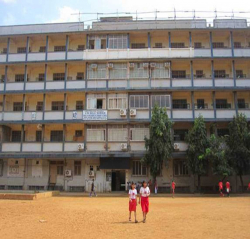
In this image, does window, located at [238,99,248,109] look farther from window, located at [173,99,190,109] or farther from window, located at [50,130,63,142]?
window, located at [50,130,63,142]

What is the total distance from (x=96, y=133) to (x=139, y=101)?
537 cm

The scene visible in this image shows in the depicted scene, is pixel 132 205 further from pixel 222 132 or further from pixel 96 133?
pixel 222 132

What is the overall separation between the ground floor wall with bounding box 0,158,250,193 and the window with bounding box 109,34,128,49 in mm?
11844

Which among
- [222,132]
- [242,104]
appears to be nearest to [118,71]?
[222,132]

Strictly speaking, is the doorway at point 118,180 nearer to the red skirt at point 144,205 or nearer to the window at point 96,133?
the window at point 96,133

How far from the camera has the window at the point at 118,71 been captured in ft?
106

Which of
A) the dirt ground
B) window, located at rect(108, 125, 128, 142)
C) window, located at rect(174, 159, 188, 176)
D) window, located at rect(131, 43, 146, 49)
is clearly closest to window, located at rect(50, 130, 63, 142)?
window, located at rect(108, 125, 128, 142)

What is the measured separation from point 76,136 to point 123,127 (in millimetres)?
5153

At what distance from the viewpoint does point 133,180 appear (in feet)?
102

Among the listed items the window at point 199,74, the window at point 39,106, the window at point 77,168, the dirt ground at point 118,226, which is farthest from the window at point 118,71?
the dirt ground at point 118,226

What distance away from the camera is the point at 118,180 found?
31.8 meters

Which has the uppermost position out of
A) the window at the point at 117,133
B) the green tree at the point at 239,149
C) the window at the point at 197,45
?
the window at the point at 197,45

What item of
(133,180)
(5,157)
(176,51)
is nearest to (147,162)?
(133,180)

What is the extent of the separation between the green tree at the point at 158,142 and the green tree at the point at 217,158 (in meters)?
3.47
